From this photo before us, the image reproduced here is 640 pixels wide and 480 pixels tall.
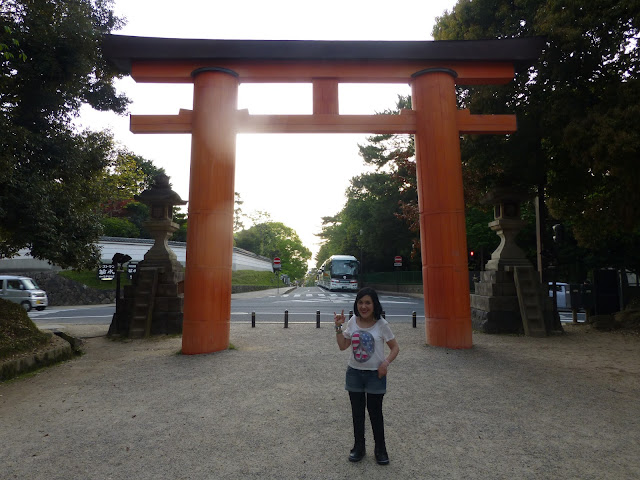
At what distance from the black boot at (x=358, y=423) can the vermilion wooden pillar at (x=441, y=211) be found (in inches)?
203

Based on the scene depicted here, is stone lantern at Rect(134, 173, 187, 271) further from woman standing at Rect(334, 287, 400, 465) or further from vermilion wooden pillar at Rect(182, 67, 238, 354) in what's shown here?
woman standing at Rect(334, 287, 400, 465)

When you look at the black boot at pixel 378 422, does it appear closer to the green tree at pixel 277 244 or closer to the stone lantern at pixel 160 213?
the stone lantern at pixel 160 213

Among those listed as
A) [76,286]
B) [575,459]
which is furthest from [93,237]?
[76,286]

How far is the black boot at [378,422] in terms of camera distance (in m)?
3.11

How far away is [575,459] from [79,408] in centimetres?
516

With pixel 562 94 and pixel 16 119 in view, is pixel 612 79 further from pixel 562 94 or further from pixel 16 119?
pixel 16 119

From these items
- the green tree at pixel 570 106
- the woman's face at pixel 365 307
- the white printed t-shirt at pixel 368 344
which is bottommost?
the white printed t-shirt at pixel 368 344

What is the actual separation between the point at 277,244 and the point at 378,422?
67813 mm

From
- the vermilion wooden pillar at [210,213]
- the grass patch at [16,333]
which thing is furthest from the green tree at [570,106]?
the grass patch at [16,333]

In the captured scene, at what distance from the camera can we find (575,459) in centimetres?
328

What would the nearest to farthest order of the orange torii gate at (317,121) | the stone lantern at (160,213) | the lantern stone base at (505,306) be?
the orange torii gate at (317,121) < the lantern stone base at (505,306) < the stone lantern at (160,213)

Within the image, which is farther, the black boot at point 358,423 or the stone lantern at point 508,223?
the stone lantern at point 508,223

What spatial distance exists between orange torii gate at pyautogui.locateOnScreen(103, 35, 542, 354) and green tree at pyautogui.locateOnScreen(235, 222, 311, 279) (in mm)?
57050

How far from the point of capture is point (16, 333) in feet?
23.3
